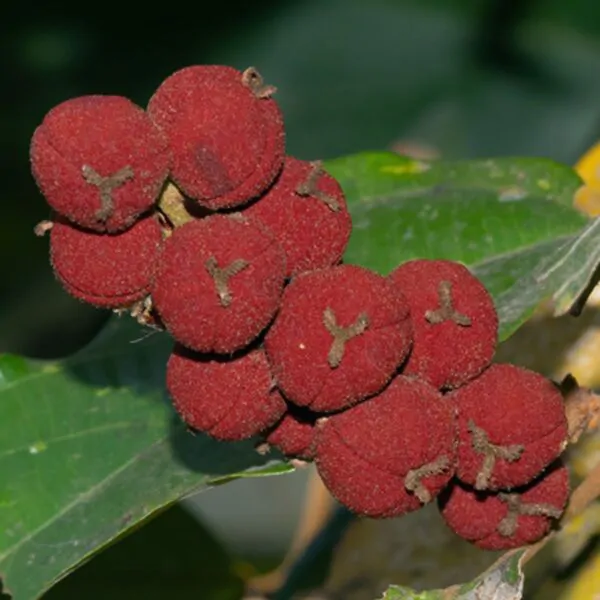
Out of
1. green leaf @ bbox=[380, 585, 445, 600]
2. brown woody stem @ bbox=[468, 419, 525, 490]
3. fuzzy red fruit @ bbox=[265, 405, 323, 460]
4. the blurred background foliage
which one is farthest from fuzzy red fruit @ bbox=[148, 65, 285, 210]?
the blurred background foliage

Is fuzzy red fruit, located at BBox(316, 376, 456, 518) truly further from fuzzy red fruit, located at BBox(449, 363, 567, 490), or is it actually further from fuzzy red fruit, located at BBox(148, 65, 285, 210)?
fuzzy red fruit, located at BBox(148, 65, 285, 210)

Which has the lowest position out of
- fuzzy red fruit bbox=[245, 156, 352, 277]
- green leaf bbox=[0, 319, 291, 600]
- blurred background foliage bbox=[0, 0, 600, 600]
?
blurred background foliage bbox=[0, 0, 600, 600]

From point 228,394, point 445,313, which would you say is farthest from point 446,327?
point 228,394

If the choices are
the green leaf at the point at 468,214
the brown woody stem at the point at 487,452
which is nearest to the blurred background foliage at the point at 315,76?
the green leaf at the point at 468,214

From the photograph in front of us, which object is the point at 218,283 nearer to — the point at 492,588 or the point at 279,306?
the point at 279,306

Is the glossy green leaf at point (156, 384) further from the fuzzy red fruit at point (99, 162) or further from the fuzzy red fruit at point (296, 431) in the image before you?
the fuzzy red fruit at point (99, 162)

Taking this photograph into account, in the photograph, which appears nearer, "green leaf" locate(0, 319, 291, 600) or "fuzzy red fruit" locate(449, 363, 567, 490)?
"fuzzy red fruit" locate(449, 363, 567, 490)
